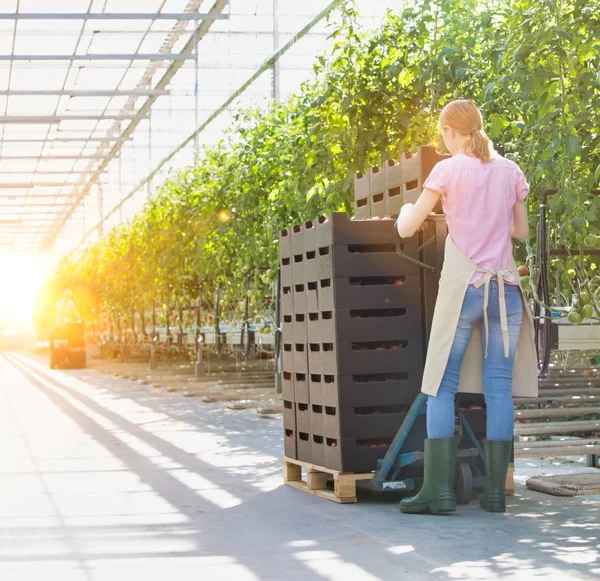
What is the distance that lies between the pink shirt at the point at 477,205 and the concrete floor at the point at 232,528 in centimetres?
96

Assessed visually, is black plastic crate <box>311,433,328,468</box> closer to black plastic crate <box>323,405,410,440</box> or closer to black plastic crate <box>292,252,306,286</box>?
black plastic crate <box>323,405,410,440</box>

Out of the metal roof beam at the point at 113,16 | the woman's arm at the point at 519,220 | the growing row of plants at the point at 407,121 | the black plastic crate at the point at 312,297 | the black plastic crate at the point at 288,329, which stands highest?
the metal roof beam at the point at 113,16

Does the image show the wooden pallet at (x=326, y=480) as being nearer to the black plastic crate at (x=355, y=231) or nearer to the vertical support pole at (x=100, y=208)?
the black plastic crate at (x=355, y=231)

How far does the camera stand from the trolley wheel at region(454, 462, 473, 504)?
4426mm

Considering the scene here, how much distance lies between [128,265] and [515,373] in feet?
43.4

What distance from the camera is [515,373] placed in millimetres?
4336

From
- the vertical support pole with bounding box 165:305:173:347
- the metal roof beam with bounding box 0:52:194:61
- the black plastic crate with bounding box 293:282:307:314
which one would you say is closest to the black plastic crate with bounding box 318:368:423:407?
the black plastic crate with bounding box 293:282:307:314

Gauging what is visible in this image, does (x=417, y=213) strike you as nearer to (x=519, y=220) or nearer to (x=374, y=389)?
(x=519, y=220)

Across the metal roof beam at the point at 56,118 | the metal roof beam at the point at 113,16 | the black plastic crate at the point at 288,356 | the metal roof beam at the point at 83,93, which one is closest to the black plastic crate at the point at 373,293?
the black plastic crate at the point at 288,356

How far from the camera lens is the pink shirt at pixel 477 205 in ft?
13.8

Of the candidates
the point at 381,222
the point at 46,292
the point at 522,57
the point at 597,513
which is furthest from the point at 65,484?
the point at 46,292

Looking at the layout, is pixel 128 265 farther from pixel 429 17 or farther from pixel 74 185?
pixel 74 185

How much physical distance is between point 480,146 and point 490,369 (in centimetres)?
82

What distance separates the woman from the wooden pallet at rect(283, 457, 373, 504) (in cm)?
35
